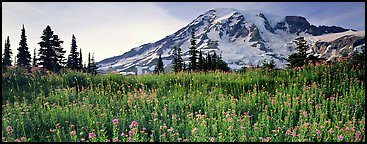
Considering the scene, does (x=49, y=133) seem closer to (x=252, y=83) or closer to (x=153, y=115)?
(x=153, y=115)

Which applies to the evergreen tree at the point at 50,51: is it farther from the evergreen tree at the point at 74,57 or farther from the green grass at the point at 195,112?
the green grass at the point at 195,112

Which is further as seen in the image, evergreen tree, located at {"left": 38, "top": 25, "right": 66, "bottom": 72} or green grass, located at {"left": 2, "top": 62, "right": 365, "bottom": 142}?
evergreen tree, located at {"left": 38, "top": 25, "right": 66, "bottom": 72}

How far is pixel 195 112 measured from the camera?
5332 millimetres

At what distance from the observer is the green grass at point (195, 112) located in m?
4.70

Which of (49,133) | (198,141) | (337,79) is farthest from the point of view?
(337,79)

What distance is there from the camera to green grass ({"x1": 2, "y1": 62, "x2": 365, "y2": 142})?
185 inches

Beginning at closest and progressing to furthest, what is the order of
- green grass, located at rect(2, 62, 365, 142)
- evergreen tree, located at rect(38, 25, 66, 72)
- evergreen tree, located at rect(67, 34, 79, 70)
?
green grass, located at rect(2, 62, 365, 142)
evergreen tree, located at rect(38, 25, 66, 72)
evergreen tree, located at rect(67, 34, 79, 70)

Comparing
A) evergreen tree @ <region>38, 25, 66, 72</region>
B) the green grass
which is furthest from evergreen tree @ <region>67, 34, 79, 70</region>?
the green grass

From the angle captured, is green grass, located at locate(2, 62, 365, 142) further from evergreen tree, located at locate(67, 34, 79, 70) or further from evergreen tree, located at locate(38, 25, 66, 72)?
evergreen tree, located at locate(67, 34, 79, 70)

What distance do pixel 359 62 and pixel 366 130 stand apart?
6572 millimetres

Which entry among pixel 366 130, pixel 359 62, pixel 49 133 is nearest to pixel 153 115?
pixel 49 133

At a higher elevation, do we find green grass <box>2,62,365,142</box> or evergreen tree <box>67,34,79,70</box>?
evergreen tree <box>67,34,79,70</box>

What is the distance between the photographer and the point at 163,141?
4445mm

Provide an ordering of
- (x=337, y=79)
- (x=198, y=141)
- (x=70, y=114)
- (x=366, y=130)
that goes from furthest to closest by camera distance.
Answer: (x=337, y=79) < (x=70, y=114) < (x=366, y=130) < (x=198, y=141)
